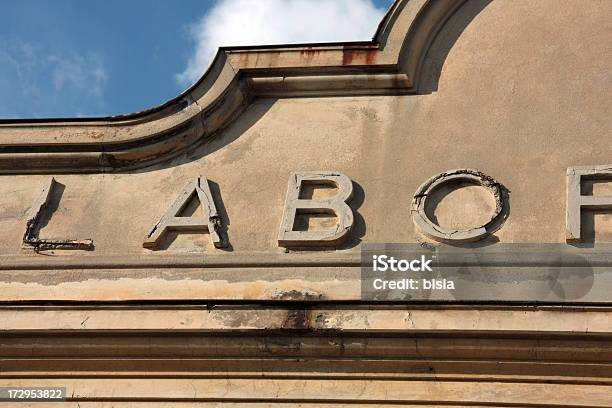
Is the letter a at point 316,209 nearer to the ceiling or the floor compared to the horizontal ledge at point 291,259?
nearer to the ceiling

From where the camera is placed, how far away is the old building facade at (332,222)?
6.55 meters

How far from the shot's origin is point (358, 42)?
8047 millimetres

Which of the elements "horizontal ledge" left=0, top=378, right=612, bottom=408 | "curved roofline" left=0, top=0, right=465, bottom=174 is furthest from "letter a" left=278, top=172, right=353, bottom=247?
"horizontal ledge" left=0, top=378, right=612, bottom=408

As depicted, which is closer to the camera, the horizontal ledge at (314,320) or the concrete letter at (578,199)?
the horizontal ledge at (314,320)

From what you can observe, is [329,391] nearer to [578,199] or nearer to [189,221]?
[189,221]

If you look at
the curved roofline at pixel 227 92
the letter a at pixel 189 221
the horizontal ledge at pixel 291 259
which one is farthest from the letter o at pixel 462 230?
the letter a at pixel 189 221

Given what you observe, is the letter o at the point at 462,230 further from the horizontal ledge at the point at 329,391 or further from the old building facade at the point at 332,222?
the horizontal ledge at the point at 329,391

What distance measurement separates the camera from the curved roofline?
7957 mm

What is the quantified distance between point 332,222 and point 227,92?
146 cm

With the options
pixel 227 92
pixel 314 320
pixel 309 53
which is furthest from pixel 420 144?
pixel 314 320

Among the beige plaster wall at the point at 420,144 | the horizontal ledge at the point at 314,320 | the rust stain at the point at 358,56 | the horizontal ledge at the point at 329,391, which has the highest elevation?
the rust stain at the point at 358,56

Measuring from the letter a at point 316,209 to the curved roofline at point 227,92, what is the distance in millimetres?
877

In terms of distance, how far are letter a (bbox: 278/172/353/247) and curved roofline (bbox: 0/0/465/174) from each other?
2.88 feet

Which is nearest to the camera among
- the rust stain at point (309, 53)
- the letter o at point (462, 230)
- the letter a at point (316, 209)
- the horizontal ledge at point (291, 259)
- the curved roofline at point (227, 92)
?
the horizontal ledge at point (291, 259)
